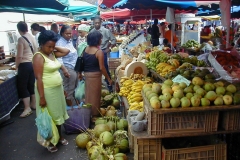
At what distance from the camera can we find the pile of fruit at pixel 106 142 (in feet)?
10.9

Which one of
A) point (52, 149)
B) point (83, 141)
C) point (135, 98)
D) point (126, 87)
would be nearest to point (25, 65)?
point (52, 149)

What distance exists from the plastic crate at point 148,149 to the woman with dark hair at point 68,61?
8.59 feet

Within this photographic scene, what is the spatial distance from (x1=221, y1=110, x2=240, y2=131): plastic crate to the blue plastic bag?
8.24 feet

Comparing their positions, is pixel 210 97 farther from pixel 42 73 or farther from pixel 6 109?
pixel 6 109

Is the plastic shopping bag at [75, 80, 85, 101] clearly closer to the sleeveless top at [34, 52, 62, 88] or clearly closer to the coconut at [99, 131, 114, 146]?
the sleeveless top at [34, 52, 62, 88]

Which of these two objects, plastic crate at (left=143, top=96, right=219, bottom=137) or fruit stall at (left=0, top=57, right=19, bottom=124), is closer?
plastic crate at (left=143, top=96, right=219, bottom=137)

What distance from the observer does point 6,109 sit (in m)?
5.18

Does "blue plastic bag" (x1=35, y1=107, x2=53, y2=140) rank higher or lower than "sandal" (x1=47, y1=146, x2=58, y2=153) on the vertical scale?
higher

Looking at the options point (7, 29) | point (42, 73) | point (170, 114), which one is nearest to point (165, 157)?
point (170, 114)

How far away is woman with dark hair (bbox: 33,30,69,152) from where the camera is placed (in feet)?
11.5

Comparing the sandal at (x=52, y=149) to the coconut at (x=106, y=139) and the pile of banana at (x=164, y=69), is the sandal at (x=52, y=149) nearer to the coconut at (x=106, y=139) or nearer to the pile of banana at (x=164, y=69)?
the coconut at (x=106, y=139)

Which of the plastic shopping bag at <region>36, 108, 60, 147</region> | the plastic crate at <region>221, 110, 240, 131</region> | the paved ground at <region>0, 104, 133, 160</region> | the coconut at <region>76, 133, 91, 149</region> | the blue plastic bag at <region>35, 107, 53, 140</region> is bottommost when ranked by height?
the paved ground at <region>0, 104, 133, 160</region>

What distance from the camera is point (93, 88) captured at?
15.7 feet

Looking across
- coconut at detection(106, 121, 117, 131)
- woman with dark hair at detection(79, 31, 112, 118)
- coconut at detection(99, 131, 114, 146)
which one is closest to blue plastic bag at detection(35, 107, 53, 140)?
coconut at detection(99, 131, 114, 146)
